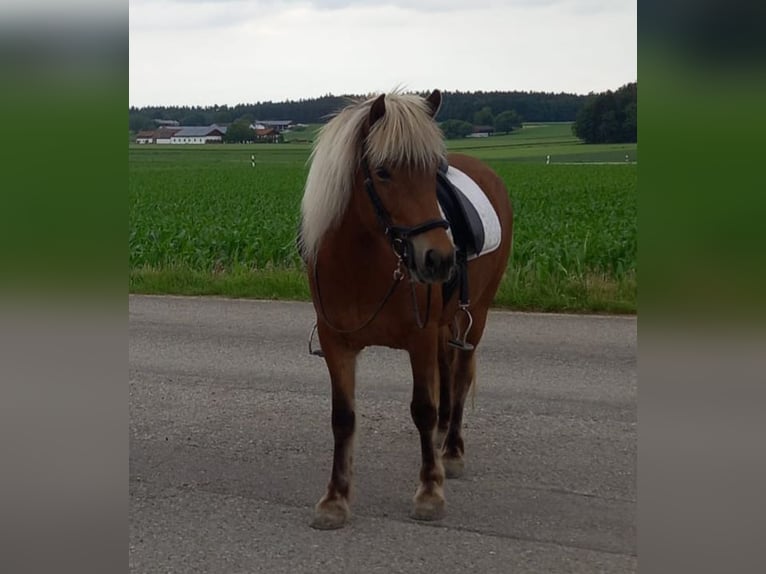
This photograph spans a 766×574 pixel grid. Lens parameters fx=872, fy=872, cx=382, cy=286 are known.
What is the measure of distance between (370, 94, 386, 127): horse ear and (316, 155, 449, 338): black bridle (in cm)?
17

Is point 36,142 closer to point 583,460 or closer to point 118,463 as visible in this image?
point 118,463

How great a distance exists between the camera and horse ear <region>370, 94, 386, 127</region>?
149 inches

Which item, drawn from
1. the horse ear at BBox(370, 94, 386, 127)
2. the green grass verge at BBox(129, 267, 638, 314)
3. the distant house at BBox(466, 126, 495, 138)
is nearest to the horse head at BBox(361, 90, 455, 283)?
the horse ear at BBox(370, 94, 386, 127)

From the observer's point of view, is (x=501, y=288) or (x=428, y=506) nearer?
(x=428, y=506)

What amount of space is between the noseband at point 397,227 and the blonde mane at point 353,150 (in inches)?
3.7

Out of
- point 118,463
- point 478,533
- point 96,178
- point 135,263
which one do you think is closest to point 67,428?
point 118,463

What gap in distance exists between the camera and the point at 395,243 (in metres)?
3.72

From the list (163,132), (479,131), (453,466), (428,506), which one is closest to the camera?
(428,506)

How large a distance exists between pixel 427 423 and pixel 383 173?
4.30ft

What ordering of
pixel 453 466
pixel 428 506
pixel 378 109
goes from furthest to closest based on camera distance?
pixel 453 466 < pixel 428 506 < pixel 378 109

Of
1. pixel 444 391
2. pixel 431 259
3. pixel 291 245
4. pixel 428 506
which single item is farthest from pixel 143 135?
pixel 431 259

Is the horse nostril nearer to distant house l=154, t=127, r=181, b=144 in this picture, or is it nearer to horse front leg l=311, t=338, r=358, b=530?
horse front leg l=311, t=338, r=358, b=530

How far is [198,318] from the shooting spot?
30.2 ft

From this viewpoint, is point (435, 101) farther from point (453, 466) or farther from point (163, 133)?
point (163, 133)
